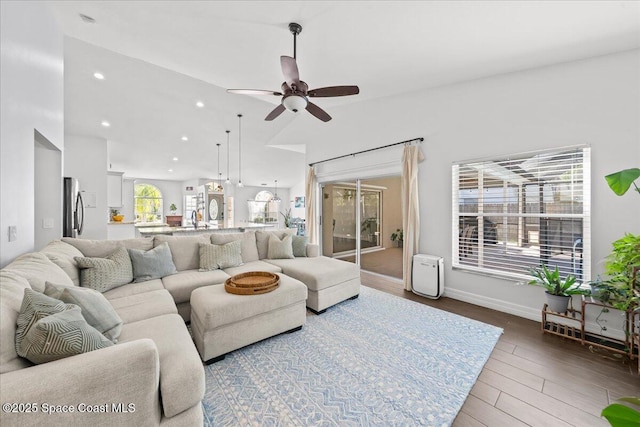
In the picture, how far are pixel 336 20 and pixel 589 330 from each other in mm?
3952

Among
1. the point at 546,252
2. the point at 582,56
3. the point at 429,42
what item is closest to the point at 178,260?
the point at 429,42

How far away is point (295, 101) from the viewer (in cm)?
239

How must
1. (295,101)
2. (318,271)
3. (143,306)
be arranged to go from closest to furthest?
(143,306) → (295,101) → (318,271)

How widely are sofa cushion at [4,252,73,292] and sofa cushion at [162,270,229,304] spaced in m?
0.85

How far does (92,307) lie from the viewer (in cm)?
147

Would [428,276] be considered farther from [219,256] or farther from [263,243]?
[219,256]

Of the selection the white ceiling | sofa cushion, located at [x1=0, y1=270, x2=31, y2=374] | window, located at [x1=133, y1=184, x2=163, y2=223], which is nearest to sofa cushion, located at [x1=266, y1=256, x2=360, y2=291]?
sofa cushion, located at [x1=0, y1=270, x2=31, y2=374]

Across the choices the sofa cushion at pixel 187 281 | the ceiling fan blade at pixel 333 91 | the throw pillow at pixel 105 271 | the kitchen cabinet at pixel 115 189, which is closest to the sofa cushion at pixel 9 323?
the throw pillow at pixel 105 271

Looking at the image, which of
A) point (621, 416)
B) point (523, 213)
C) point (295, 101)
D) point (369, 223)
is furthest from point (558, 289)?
point (295, 101)

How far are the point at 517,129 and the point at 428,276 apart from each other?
6.98 ft

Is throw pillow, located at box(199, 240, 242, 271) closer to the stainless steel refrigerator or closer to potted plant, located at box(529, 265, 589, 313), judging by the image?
the stainless steel refrigerator

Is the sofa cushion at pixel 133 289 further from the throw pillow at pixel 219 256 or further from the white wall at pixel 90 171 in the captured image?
the white wall at pixel 90 171

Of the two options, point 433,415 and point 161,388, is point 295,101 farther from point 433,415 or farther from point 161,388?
point 433,415

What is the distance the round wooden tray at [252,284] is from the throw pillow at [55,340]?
1.15 meters
